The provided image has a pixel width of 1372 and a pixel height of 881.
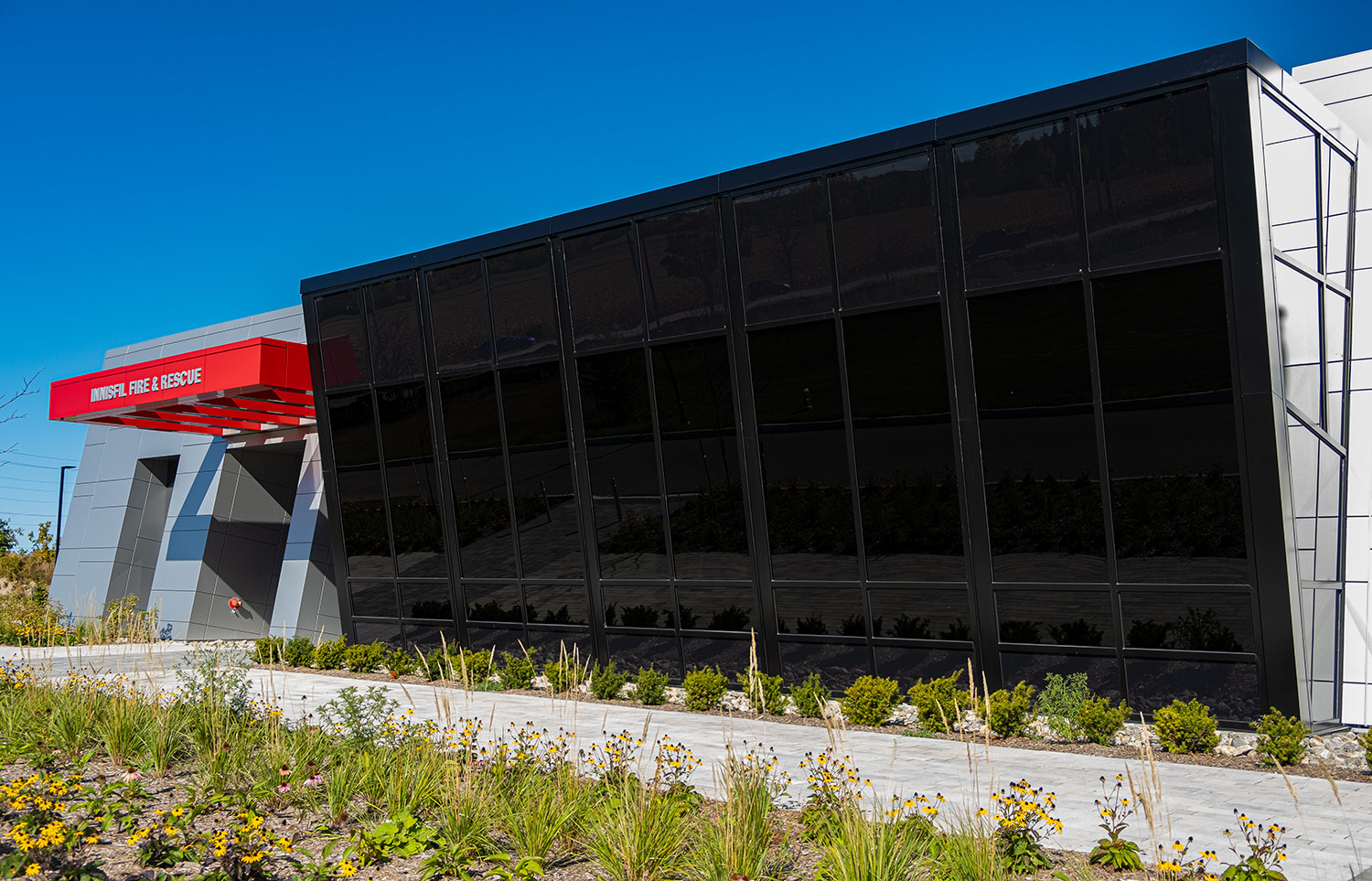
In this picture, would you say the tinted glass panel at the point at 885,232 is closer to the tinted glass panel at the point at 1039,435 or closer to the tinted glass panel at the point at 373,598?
the tinted glass panel at the point at 1039,435

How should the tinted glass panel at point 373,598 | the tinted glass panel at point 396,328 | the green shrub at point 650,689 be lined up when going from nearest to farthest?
the green shrub at point 650,689 < the tinted glass panel at point 396,328 < the tinted glass panel at point 373,598

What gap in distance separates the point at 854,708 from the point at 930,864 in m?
6.53

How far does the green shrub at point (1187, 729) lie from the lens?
1070 centimetres

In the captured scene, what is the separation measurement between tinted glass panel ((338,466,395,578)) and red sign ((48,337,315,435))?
2.44m

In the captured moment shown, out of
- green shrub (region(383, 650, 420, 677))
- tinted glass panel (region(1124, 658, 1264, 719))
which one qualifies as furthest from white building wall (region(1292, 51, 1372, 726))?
green shrub (region(383, 650, 420, 677))

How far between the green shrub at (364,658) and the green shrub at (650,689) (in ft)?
22.5

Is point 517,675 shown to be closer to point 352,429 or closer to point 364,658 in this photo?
point 364,658

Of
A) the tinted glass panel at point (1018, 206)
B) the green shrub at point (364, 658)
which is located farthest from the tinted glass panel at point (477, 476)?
the tinted glass panel at point (1018, 206)

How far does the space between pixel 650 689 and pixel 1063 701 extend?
5903 mm

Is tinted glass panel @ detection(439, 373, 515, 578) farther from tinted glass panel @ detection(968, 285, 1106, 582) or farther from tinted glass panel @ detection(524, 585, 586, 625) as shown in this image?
tinted glass panel @ detection(968, 285, 1106, 582)

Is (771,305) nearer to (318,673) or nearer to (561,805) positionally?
(561,805)

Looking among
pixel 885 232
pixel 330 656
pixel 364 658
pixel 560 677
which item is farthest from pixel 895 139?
pixel 330 656

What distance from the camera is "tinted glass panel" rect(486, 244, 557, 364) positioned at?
1681 cm

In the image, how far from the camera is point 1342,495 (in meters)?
12.1
